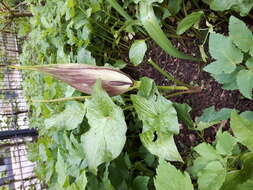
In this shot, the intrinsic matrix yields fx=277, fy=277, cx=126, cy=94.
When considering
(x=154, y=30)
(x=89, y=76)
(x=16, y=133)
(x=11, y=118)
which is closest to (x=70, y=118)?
(x=89, y=76)

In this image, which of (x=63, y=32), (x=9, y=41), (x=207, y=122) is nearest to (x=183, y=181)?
(x=207, y=122)

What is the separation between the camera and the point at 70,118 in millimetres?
1012

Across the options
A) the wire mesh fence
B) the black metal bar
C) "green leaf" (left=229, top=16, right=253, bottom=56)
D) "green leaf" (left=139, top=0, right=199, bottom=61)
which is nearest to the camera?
"green leaf" (left=229, top=16, right=253, bottom=56)

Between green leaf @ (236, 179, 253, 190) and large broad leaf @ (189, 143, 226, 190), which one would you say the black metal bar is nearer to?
large broad leaf @ (189, 143, 226, 190)

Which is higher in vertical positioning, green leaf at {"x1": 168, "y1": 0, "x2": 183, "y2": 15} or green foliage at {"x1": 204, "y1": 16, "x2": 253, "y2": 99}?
green leaf at {"x1": 168, "y1": 0, "x2": 183, "y2": 15}

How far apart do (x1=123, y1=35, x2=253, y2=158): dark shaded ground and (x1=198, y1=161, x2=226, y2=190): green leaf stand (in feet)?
0.91

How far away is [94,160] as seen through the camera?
0.81 m

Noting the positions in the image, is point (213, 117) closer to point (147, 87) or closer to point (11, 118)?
point (147, 87)

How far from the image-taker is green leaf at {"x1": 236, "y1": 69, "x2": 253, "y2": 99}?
2.12 feet

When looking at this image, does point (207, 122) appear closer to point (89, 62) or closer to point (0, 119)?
point (89, 62)

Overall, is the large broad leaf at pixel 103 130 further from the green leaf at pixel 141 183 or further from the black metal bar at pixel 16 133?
the black metal bar at pixel 16 133

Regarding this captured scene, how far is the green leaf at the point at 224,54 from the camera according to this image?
67cm

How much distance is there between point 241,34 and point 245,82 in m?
0.11

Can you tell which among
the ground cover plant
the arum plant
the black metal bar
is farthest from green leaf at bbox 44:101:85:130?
the black metal bar
